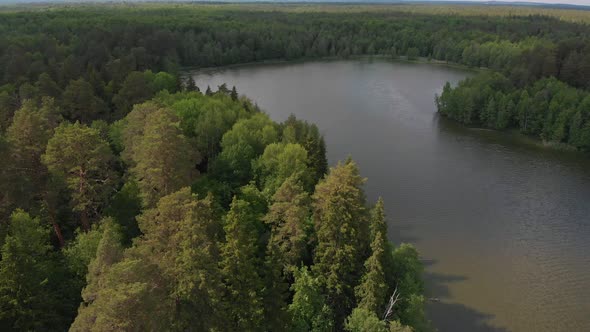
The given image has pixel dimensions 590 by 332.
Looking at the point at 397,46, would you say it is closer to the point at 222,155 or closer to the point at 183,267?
the point at 222,155

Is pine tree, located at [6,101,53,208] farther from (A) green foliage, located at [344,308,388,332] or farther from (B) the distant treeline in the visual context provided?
(A) green foliage, located at [344,308,388,332]

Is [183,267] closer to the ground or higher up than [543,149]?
higher up

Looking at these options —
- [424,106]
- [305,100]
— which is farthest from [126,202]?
[424,106]

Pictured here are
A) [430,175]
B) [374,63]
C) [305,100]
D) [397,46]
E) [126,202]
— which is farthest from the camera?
[397,46]

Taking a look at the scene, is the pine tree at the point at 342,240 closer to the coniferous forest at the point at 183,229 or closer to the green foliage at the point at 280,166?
the coniferous forest at the point at 183,229

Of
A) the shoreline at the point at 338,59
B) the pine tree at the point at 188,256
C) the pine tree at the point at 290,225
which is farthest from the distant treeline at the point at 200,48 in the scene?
the pine tree at the point at 290,225

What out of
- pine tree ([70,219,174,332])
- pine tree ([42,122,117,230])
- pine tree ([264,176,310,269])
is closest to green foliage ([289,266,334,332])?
pine tree ([264,176,310,269])
